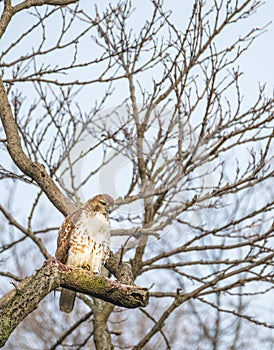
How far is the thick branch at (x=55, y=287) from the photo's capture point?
3.63 m

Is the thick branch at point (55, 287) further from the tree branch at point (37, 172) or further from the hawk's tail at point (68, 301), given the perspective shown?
the hawk's tail at point (68, 301)

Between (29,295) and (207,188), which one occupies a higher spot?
(207,188)

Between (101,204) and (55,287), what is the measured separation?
1.85 m

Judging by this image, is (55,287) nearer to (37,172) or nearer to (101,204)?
(37,172)

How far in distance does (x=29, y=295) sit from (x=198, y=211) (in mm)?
4314

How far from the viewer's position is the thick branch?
363cm

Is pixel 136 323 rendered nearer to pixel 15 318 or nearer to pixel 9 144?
pixel 9 144

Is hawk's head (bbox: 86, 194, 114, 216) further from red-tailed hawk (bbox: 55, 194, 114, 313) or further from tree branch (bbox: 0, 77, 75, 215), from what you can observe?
tree branch (bbox: 0, 77, 75, 215)

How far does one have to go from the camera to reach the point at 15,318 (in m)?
3.61

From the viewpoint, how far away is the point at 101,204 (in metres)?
5.61

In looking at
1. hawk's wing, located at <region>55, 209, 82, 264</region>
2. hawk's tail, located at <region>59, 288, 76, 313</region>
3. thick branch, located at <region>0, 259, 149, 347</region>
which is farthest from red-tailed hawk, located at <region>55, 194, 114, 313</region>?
thick branch, located at <region>0, 259, 149, 347</region>

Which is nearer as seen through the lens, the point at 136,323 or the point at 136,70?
the point at 136,70

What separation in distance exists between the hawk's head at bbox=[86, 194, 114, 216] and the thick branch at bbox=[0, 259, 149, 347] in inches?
63.3

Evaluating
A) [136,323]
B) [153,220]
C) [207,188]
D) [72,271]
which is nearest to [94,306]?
[153,220]
